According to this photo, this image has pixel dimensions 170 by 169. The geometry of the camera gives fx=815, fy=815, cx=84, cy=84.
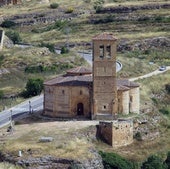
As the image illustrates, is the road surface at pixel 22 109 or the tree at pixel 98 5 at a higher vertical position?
the tree at pixel 98 5

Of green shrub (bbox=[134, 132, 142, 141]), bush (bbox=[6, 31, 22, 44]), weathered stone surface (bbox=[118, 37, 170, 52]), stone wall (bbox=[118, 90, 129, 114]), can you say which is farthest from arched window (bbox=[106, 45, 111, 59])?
bush (bbox=[6, 31, 22, 44])

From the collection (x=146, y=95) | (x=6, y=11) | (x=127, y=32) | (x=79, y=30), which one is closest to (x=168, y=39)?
(x=127, y=32)

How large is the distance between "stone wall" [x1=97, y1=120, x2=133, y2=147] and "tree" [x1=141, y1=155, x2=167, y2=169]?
4.55m

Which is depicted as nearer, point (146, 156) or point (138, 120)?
point (146, 156)

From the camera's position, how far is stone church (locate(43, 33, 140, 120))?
200 feet

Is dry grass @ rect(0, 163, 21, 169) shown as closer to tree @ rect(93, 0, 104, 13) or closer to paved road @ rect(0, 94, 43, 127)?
paved road @ rect(0, 94, 43, 127)

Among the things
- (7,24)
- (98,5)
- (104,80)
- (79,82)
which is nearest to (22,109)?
(79,82)

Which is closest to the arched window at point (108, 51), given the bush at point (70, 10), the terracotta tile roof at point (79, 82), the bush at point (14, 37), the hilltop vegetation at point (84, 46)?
the terracotta tile roof at point (79, 82)

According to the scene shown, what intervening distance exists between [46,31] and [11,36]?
37.9 ft

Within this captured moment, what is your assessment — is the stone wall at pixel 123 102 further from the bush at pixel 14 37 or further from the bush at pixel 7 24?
the bush at pixel 7 24

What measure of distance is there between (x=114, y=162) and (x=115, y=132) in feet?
17.1

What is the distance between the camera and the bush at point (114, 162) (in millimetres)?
52969

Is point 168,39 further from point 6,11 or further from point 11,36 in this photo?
point 6,11

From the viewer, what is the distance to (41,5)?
5477 inches
